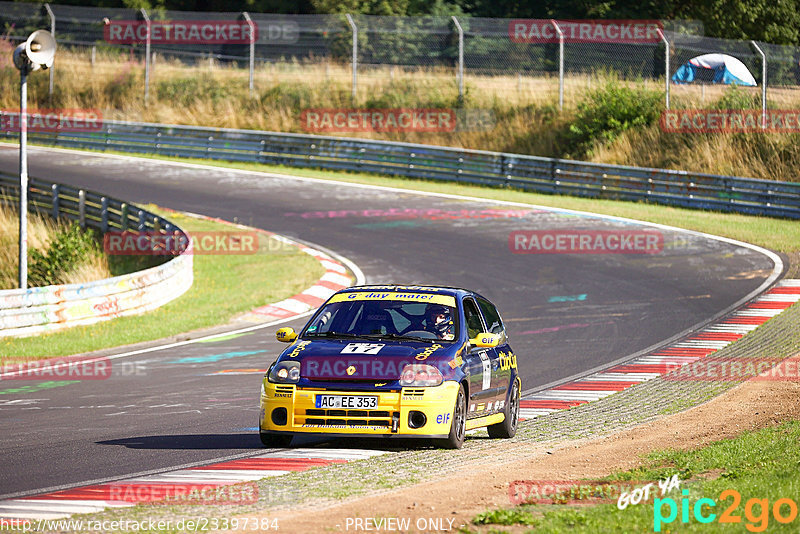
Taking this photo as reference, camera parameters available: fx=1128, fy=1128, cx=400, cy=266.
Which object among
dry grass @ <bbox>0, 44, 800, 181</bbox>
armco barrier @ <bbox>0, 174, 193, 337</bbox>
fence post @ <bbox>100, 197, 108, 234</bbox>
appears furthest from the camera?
dry grass @ <bbox>0, 44, 800, 181</bbox>

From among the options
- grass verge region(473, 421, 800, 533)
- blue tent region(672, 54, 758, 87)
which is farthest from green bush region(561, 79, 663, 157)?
grass verge region(473, 421, 800, 533)

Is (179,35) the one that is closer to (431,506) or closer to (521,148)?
(521,148)

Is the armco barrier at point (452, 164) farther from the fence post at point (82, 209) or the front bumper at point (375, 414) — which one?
the front bumper at point (375, 414)

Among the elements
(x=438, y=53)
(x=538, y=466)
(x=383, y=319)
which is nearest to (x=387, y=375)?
(x=383, y=319)

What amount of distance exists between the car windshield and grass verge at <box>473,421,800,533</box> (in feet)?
7.64

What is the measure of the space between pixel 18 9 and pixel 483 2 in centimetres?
2295

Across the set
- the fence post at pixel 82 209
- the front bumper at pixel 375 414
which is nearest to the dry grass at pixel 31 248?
the fence post at pixel 82 209

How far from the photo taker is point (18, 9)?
5462cm

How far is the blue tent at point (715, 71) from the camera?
32.1 m

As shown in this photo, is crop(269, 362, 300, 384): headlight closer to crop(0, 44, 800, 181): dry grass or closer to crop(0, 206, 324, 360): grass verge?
crop(0, 206, 324, 360): grass verge

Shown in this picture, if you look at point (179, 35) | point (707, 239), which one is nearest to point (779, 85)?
point (707, 239)

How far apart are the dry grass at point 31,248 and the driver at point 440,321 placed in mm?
13111

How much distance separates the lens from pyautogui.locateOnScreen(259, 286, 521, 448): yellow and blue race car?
29.3 feet

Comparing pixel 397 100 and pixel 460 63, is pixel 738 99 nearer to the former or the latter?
pixel 460 63
